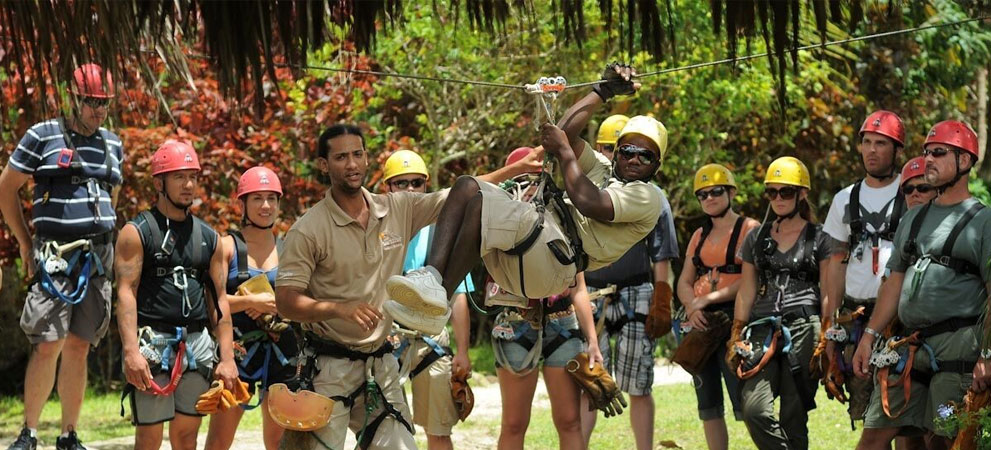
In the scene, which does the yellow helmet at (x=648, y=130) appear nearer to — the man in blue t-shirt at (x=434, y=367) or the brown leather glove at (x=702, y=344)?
the man in blue t-shirt at (x=434, y=367)

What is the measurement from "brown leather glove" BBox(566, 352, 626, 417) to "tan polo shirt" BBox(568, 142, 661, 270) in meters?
1.43

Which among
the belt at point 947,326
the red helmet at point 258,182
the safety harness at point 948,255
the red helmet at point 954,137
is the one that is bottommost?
the belt at point 947,326

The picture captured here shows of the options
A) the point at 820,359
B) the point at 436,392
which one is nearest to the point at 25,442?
the point at 436,392

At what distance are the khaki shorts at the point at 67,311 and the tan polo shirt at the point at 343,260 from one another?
2.60 metres

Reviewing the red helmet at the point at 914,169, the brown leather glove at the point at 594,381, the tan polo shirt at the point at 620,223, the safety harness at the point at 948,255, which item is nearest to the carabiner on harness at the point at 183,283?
the brown leather glove at the point at 594,381

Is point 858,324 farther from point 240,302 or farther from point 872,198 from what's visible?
point 240,302

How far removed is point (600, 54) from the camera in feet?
46.7

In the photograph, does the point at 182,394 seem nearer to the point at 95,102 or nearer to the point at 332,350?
the point at 332,350

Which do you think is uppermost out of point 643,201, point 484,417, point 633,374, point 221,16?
point 221,16

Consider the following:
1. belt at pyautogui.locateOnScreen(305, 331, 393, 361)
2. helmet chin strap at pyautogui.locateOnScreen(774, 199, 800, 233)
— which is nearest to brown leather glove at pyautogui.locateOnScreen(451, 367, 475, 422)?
belt at pyautogui.locateOnScreen(305, 331, 393, 361)

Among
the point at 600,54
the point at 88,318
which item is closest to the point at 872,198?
the point at 88,318

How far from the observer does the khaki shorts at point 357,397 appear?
22.9 feet

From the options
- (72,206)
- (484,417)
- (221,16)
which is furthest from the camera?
(484,417)

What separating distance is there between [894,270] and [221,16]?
13.5 ft
